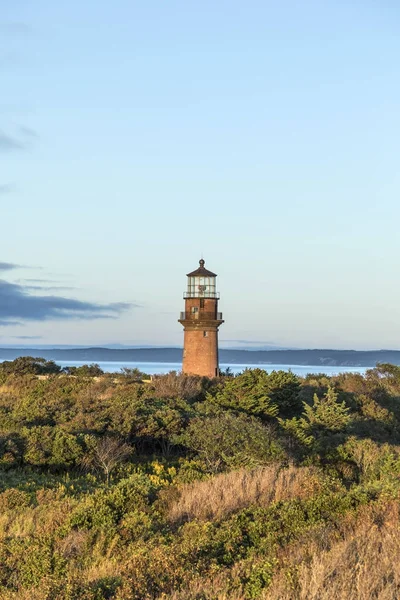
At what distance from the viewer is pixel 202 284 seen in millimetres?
34750

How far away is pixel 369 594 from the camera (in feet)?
20.3

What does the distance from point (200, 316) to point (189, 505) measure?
23.5 meters

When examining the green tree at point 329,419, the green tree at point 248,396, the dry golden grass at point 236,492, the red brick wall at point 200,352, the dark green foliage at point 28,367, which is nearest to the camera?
the dry golden grass at point 236,492

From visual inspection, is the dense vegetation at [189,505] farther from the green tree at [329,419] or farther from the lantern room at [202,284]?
the lantern room at [202,284]

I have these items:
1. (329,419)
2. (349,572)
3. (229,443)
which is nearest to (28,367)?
(329,419)

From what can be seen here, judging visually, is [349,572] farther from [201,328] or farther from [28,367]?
[28,367]

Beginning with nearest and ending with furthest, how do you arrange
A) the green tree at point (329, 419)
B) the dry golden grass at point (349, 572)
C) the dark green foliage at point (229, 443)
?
the dry golden grass at point (349, 572)
the dark green foliage at point (229, 443)
the green tree at point (329, 419)

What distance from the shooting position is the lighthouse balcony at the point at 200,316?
34.1 m

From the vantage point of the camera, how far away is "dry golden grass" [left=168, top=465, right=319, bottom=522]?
10.7 meters

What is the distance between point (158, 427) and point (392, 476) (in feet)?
25.1

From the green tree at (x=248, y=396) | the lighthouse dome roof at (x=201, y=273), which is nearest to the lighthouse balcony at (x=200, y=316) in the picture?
the lighthouse dome roof at (x=201, y=273)

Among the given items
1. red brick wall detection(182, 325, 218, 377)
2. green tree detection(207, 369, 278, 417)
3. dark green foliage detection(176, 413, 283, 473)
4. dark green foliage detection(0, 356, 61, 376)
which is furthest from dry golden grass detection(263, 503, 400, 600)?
dark green foliage detection(0, 356, 61, 376)

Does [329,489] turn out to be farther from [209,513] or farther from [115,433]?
[115,433]

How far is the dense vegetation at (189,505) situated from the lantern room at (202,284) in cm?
1152
